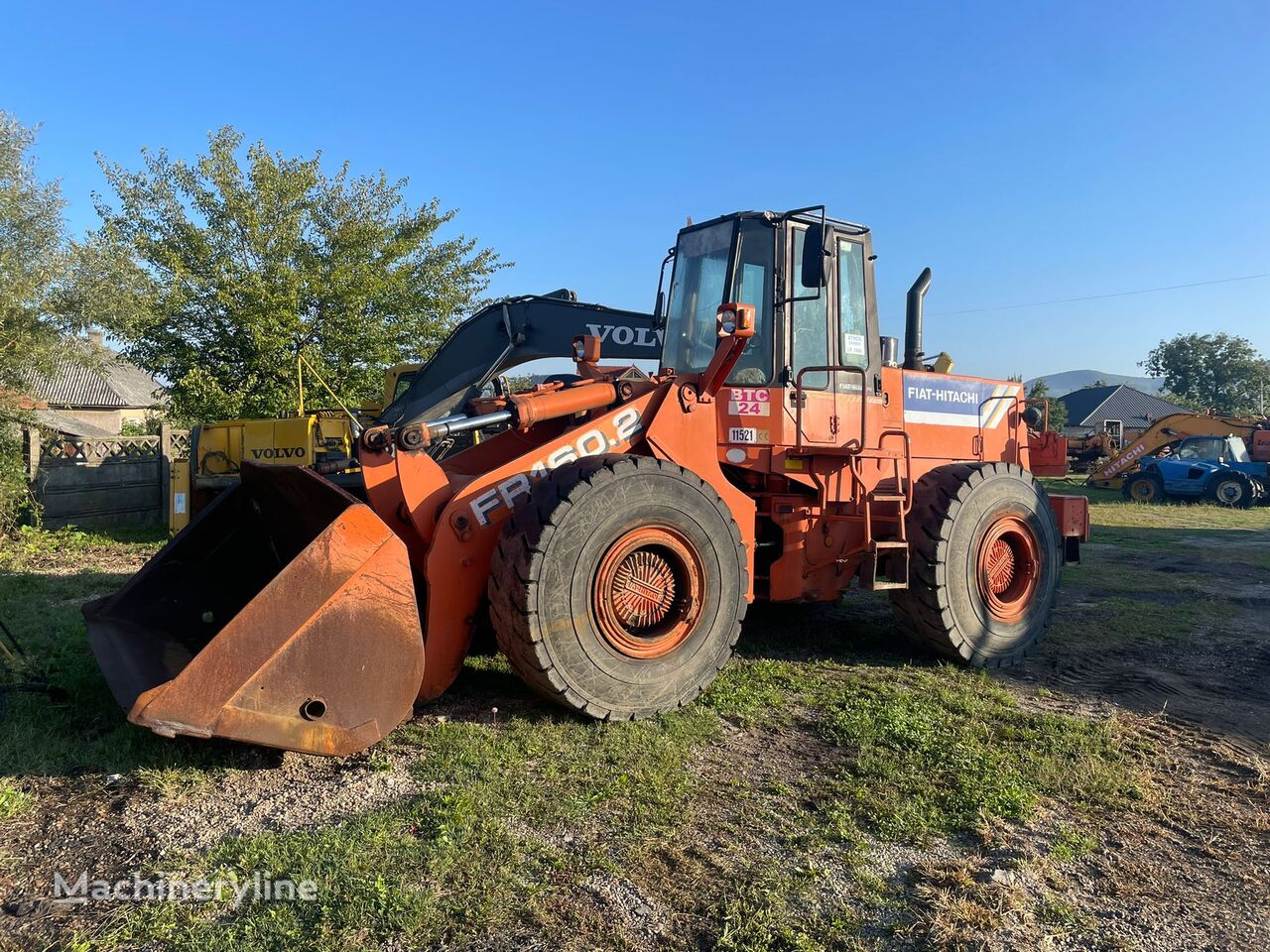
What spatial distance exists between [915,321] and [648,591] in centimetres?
343

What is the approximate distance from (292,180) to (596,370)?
13455 mm

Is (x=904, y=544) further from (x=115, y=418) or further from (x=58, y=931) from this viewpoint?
(x=115, y=418)

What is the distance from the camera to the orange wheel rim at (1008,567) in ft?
19.4

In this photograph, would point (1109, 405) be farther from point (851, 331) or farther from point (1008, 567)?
point (851, 331)

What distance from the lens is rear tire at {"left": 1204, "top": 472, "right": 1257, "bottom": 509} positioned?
22.0m

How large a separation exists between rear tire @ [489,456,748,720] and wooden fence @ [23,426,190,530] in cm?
1120

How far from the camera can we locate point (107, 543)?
38.8 feet

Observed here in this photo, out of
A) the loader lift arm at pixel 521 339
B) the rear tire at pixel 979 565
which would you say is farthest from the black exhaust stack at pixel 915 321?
the loader lift arm at pixel 521 339

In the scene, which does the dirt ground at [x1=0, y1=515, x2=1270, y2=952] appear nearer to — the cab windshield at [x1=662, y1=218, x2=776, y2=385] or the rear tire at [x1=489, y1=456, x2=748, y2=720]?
the rear tire at [x1=489, y1=456, x2=748, y2=720]

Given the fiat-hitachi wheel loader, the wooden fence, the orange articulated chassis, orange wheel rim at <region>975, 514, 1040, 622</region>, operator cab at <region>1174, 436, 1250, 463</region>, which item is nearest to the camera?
the fiat-hitachi wheel loader

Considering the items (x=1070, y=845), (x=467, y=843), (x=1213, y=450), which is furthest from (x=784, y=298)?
(x=1213, y=450)

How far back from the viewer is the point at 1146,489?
2362cm

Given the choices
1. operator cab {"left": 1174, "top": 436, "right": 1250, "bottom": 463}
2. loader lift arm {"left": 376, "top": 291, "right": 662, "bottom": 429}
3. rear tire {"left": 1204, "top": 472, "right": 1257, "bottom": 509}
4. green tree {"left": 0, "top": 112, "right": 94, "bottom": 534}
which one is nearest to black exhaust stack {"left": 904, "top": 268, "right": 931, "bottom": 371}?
loader lift arm {"left": 376, "top": 291, "right": 662, "bottom": 429}

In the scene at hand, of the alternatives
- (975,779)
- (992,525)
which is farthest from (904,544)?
(975,779)
